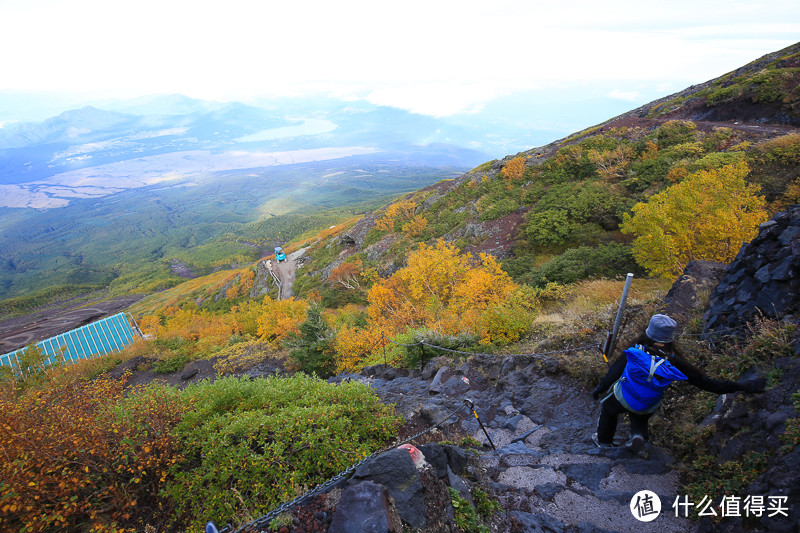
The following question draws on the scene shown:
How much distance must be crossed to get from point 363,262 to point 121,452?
1510 inches

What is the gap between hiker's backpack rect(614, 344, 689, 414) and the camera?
4.24 m

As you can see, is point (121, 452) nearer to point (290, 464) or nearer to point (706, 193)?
point (290, 464)

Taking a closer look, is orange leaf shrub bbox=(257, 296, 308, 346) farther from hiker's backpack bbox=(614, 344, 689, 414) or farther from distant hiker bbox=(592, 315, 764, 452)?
hiker's backpack bbox=(614, 344, 689, 414)

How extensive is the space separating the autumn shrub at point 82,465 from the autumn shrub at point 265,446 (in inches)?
16.9

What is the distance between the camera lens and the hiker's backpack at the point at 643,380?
4.24m

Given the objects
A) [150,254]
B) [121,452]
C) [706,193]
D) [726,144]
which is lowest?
[150,254]

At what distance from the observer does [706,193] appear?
12219 mm

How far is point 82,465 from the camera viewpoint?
4809 mm

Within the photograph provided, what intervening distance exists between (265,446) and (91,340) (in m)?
46.1

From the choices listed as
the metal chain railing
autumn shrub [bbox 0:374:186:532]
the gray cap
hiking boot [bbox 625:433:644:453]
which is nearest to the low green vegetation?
autumn shrub [bbox 0:374:186:532]

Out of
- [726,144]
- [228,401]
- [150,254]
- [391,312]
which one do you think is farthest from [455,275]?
[150,254]

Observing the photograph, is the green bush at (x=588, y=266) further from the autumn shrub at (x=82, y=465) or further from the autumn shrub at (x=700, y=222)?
the autumn shrub at (x=82, y=465)

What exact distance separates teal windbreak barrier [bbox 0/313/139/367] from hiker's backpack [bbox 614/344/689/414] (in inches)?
1714

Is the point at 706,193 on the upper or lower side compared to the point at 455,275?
upper
